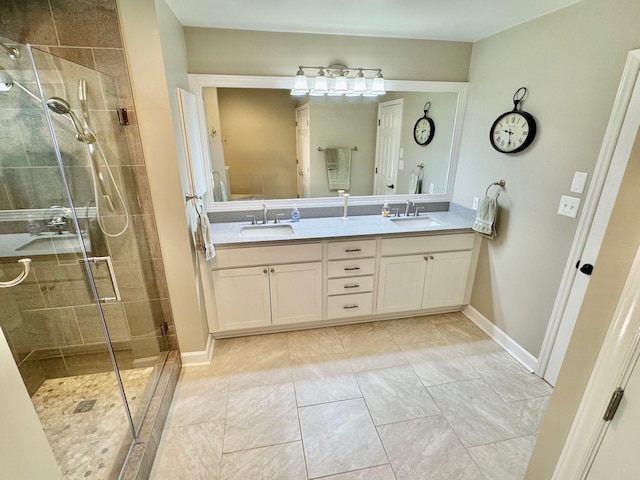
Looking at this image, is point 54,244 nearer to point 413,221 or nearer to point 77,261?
point 77,261

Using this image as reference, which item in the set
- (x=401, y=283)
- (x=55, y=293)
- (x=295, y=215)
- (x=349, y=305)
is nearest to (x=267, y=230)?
(x=295, y=215)

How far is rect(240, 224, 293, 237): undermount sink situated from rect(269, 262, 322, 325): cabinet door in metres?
0.37

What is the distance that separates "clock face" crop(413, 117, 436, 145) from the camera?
281 cm

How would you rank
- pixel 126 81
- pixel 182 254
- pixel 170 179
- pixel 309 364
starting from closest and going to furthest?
pixel 126 81
pixel 170 179
pixel 182 254
pixel 309 364

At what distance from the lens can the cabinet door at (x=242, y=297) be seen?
2.30 metres

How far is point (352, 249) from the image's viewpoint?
242 centimetres

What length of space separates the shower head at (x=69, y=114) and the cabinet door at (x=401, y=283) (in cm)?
213

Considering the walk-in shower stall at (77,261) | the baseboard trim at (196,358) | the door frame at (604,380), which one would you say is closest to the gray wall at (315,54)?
the walk-in shower stall at (77,261)

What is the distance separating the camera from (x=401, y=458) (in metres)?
1.61

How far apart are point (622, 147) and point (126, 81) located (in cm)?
265

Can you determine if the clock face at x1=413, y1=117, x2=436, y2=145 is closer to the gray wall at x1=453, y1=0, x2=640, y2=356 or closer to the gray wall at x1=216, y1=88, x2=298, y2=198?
the gray wall at x1=453, y1=0, x2=640, y2=356

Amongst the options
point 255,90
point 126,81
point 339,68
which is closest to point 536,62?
point 339,68

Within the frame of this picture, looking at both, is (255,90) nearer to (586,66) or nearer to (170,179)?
(170,179)

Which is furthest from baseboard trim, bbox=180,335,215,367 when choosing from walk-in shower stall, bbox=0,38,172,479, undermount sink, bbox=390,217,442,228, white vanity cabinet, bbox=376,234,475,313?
undermount sink, bbox=390,217,442,228
